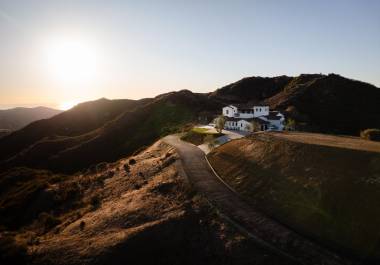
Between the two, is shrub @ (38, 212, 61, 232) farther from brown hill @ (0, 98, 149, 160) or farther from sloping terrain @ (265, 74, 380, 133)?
brown hill @ (0, 98, 149, 160)

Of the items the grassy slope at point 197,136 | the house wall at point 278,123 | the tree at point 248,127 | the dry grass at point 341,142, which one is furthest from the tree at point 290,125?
the dry grass at point 341,142

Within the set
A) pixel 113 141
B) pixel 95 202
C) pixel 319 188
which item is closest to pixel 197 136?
pixel 95 202

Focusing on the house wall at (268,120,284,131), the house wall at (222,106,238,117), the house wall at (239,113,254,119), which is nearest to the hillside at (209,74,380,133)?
the house wall at (239,113,254,119)

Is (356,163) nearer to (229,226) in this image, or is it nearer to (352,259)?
(352,259)

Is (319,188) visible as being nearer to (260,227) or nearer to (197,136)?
(260,227)

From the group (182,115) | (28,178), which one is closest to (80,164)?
(28,178)

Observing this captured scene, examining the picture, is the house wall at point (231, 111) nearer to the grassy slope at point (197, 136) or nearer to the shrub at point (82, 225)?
the grassy slope at point (197, 136)
